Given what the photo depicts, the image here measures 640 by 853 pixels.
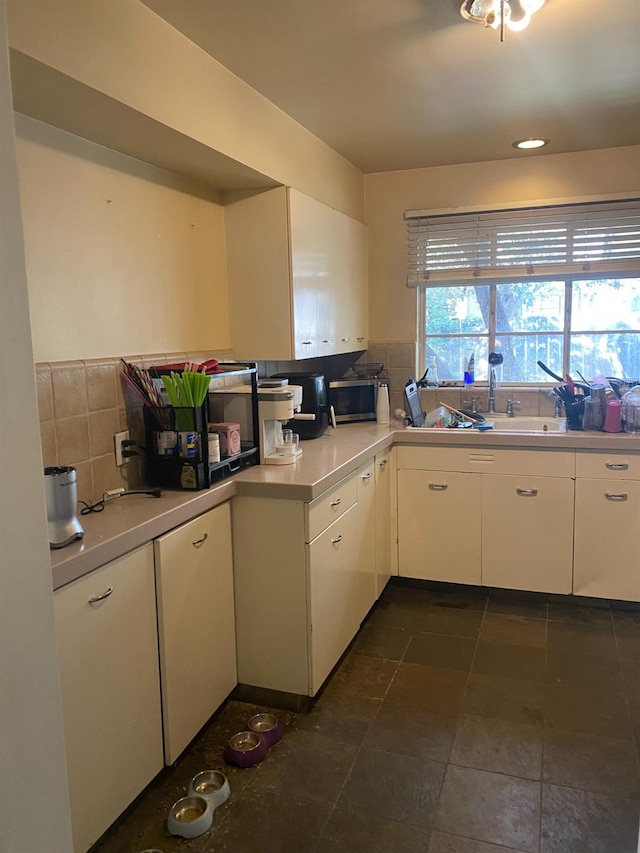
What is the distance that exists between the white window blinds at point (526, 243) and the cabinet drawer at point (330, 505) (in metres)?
1.75

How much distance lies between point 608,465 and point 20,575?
A: 2982 mm

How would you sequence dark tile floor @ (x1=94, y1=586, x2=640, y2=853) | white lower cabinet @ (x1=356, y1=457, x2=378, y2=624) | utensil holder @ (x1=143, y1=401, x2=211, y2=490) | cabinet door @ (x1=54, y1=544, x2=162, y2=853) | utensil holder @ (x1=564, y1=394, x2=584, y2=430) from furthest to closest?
utensil holder @ (x1=564, y1=394, x2=584, y2=430) < white lower cabinet @ (x1=356, y1=457, x2=378, y2=624) < utensil holder @ (x1=143, y1=401, x2=211, y2=490) < dark tile floor @ (x1=94, y1=586, x2=640, y2=853) < cabinet door @ (x1=54, y1=544, x2=162, y2=853)

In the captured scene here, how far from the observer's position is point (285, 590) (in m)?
2.44

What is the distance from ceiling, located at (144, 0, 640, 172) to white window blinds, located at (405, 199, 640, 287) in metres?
0.42

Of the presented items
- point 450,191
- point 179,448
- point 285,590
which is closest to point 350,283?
point 450,191

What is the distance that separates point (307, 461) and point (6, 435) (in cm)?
199

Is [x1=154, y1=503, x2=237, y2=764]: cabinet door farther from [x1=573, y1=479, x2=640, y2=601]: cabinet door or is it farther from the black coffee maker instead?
[x1=573, y1=479, x2=640, y2=601]: cabinet door

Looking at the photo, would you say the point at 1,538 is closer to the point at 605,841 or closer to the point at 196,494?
the point at 196,494

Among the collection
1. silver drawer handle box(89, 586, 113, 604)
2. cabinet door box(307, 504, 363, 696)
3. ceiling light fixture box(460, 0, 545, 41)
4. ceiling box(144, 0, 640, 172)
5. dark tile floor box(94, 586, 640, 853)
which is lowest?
dark tile floor box(94, 586, 640, 853)

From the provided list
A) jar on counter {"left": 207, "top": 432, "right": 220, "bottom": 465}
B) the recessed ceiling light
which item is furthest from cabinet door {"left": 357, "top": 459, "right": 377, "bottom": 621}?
the recessed ceiling light

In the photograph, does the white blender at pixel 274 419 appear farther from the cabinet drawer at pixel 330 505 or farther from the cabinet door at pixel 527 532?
the cabinet door at pixel 527 532

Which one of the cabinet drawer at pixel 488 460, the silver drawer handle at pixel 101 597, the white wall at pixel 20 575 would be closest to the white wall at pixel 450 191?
the cabinet drawer at pixel 488 460

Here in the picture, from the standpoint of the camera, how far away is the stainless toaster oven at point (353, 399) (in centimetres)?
377

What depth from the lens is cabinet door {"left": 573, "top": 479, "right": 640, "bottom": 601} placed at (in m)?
3.21
